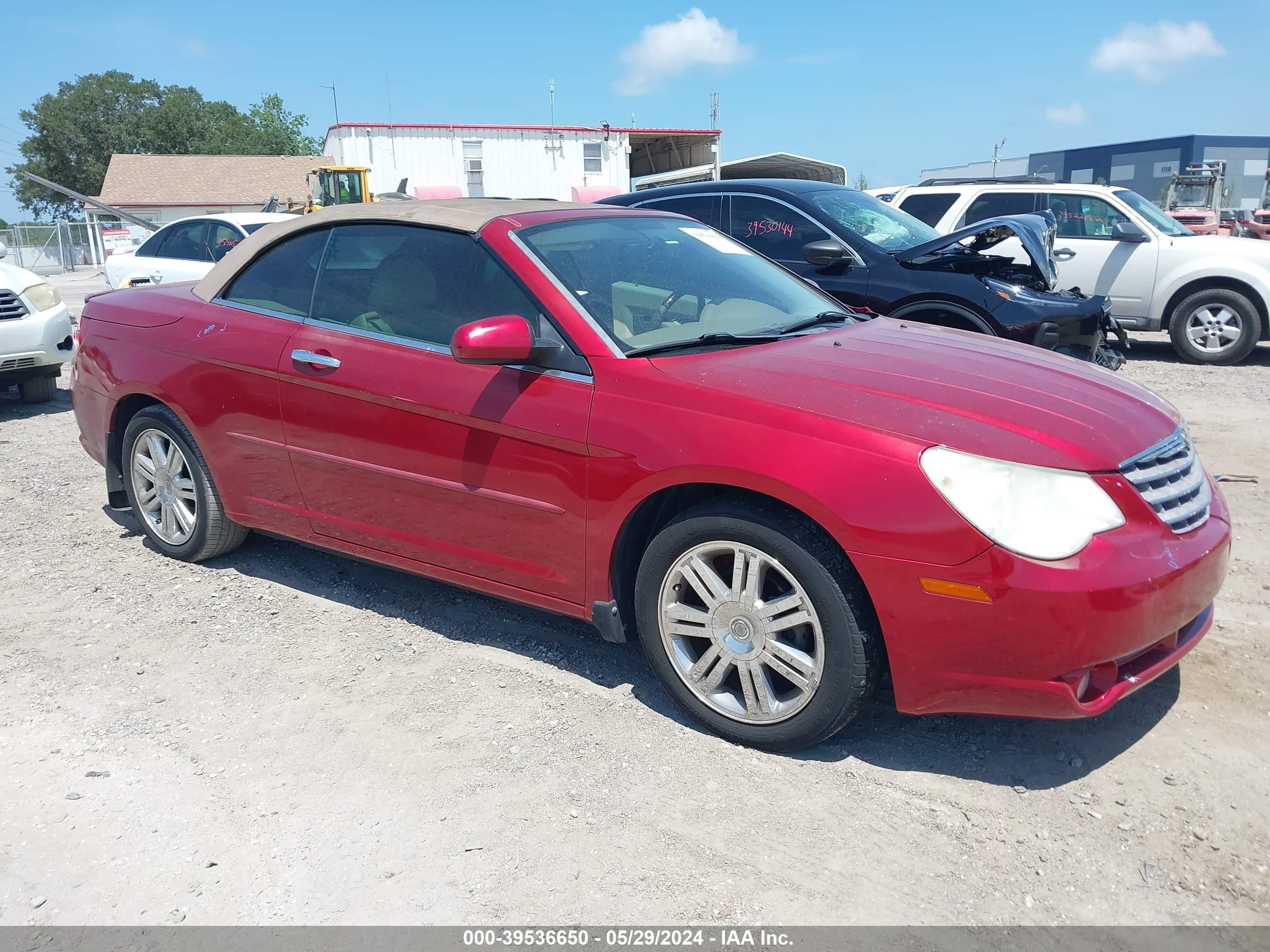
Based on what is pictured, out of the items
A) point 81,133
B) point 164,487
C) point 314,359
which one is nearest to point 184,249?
point 164,487

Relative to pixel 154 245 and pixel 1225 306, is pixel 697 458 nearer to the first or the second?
pixel 1225 306

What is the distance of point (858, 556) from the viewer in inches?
110

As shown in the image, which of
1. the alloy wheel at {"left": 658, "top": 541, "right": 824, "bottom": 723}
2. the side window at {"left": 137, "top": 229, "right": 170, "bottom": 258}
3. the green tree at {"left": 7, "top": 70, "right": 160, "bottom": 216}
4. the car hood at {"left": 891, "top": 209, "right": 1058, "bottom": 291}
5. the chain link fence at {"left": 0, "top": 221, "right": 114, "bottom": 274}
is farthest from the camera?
the green tree at {"left": 7, "top": 70, "right": 160, "bottom": 216}

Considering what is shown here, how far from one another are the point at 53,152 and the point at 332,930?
79864mm

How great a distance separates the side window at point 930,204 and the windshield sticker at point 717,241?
24.0ft

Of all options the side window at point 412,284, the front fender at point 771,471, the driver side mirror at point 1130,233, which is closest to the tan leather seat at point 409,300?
the side window at point 412,284

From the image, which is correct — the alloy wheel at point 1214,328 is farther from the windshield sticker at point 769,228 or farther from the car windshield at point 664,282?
the car windshield at point 664,282

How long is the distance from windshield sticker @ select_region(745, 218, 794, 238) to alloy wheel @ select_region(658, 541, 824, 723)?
4979mm

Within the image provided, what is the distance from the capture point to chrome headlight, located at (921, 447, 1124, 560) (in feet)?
8.74

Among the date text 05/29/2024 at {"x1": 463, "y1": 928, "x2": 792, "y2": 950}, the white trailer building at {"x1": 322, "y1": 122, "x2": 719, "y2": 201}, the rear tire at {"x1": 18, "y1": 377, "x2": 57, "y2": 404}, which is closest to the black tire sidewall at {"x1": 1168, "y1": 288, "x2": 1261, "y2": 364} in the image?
the date text 05/29/2024 at {"x1": 463, "y1": 928, "x2": 792, "y2": 950}

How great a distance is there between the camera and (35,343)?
8398 millimetres

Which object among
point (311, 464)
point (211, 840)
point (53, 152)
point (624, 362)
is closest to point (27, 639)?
point (311, 464)

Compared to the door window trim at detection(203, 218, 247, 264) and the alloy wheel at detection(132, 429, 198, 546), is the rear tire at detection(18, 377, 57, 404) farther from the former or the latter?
the alloy wheel at detection(132, 429, 198, 546)

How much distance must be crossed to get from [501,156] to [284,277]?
3636 cm
